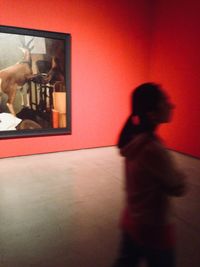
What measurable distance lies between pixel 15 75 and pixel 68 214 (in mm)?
2638

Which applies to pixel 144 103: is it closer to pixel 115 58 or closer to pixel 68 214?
pixel 68 214

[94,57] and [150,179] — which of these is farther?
[94,57]

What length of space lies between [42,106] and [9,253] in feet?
9.66

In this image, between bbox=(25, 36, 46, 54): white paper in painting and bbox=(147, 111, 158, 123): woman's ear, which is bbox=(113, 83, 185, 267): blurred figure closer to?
bbox=(147, 111, 158, 123): woman's ear

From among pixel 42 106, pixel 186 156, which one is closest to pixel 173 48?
pixel 186 156

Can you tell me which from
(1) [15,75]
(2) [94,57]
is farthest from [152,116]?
(2) [94,57]

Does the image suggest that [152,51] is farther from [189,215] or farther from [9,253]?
[9,253]

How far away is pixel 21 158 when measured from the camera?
4.32 metres

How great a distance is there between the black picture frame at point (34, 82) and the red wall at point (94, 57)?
150 millimetres

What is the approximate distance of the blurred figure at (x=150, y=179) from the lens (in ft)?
3.16

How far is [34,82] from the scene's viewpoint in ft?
14.1

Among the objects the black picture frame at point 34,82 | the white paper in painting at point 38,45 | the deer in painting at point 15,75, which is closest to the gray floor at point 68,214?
the black picture frame at point 34,82

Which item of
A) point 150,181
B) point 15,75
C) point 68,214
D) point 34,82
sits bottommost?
point 68,214

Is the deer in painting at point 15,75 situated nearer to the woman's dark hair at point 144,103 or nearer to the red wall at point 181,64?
the red wall at point 181,64
